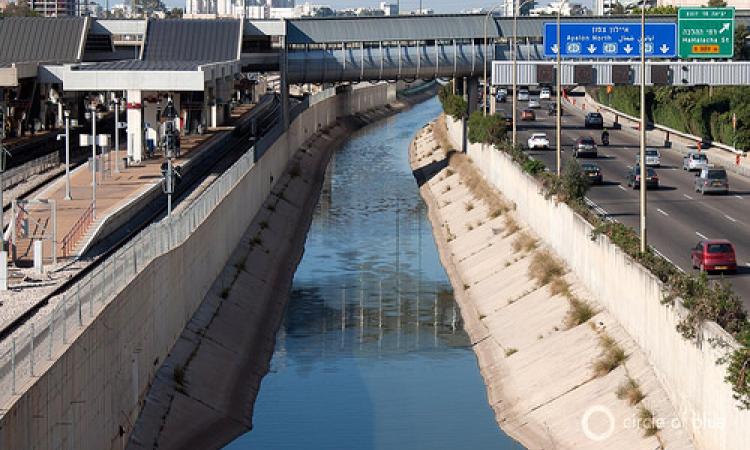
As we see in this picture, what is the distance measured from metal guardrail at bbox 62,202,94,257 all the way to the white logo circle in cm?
1813

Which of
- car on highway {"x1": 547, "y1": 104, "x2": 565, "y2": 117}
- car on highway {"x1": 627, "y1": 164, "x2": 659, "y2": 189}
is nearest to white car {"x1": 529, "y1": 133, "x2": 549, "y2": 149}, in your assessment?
car on highway {"x1": 627, "y1": 164, "x2": 659, "y2": 189}

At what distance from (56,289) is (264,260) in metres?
33.5

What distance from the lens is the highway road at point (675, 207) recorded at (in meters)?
61.8

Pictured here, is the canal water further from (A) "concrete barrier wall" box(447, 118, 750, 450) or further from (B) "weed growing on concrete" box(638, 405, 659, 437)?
(A) "concrete barrier wall" box(447, 118, 750, 450)

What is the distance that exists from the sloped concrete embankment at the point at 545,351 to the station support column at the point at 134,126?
17.9 m

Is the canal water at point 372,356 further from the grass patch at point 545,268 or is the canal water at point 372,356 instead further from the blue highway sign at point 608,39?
the blue highway sign at point 608,39

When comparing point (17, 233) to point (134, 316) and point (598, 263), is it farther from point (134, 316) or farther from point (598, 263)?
point (598, 263)

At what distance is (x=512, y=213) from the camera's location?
8356 cm

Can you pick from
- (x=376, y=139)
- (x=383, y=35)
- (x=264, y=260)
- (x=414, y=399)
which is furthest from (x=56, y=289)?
(x=376, y=139)

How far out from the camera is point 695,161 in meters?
96.8

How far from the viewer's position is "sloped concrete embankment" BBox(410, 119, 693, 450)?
143ft

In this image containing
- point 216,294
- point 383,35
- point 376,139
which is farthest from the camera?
point 376,139

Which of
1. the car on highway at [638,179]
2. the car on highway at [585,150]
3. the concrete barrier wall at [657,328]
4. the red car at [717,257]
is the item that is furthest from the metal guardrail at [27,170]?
the car on highway at [585,150]

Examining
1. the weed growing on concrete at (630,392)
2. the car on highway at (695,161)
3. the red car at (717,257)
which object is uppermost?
the car on highway at (695,161)
